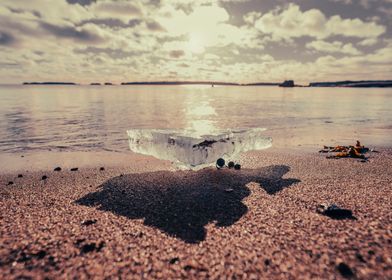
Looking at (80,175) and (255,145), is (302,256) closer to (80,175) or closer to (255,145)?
(255,145)

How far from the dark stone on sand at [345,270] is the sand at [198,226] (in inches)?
0.5

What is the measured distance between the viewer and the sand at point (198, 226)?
3668mm

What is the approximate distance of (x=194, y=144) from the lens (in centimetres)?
754

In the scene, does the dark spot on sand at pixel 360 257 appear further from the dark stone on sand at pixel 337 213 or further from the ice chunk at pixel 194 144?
the ice chunk at pixel 194 144

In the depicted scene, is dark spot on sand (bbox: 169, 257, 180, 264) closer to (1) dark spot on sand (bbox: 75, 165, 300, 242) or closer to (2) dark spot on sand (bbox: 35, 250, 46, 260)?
(1) dark spot on sand (bbox: 75, 165, 300, 242)

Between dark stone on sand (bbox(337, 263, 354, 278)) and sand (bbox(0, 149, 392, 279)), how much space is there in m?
0.01

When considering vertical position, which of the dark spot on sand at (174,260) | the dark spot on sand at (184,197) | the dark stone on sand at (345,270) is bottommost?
the dark spot on sand at (184,197)

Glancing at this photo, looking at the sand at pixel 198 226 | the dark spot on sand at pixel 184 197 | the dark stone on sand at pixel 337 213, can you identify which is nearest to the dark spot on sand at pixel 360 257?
the sand at pixel 198 226

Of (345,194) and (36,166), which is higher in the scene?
(345,194)

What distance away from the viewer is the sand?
3668 millimetres

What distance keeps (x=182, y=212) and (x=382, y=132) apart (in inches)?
714

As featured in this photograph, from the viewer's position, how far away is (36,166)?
408 inches

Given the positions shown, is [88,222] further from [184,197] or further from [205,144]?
[205,144]

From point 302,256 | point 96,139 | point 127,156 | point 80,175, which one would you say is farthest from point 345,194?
point 96,139
